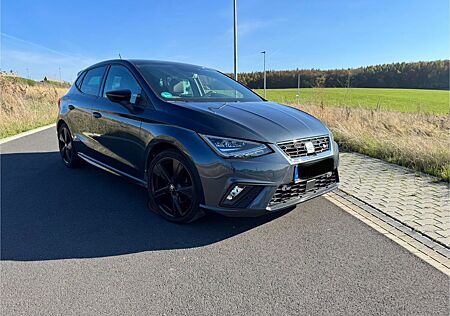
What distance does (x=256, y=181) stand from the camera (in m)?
2.80

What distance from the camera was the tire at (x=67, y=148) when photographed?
537 centimetres

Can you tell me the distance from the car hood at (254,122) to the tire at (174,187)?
0.46m

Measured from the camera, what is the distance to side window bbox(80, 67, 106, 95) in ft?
15.0

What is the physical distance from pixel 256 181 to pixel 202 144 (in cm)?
59

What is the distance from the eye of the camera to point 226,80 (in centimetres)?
465

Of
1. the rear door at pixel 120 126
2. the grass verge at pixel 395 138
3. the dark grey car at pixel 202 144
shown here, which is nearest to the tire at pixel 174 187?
the dark grey car at pixel 202 144

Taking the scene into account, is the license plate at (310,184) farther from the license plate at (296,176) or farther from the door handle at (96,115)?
the door handle at (96,115)

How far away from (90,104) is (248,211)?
9.80ft

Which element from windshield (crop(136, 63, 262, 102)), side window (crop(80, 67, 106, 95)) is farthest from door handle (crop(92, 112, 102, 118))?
windshield (crop(136, 63, 262, 102))

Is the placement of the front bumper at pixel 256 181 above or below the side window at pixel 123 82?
below

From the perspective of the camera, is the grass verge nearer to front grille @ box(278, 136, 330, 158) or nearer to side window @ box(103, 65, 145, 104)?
front grille @ box(278, 136, 330, 158)

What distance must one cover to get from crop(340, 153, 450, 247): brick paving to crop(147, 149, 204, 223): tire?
7.38 feet

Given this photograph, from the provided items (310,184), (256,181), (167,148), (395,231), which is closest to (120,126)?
(167,148)

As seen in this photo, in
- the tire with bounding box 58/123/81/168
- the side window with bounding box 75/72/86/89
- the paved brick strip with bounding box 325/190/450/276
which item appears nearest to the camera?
the paved brick strip with bounding box 325/190/450/276
